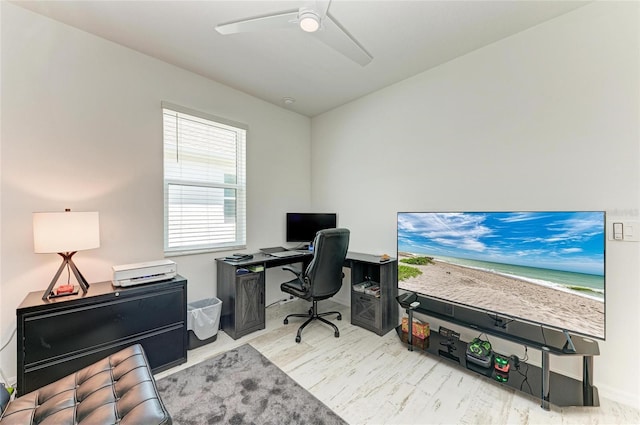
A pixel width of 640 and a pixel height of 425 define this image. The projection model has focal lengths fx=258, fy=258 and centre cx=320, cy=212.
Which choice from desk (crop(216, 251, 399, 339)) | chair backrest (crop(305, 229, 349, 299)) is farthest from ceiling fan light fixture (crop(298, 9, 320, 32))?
desk (crop(216, 251, 399, 339))

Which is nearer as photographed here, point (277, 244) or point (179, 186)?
point (179, 186)

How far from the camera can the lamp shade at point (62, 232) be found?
1693 millimetres

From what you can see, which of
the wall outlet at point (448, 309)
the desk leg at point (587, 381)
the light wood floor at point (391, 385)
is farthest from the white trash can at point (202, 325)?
the desk leg at point (587, 381)

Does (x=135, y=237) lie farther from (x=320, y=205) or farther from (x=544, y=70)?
(x=544, y=70)

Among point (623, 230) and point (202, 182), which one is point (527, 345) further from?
point (202, 182)

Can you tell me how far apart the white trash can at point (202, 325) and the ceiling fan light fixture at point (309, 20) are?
7.94 ft

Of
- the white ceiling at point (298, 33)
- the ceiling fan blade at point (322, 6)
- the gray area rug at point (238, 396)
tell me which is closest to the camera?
the ceiling fan blade at point (322, 6)

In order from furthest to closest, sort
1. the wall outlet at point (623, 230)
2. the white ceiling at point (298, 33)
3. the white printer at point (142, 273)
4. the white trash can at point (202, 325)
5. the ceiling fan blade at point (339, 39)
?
the white trash can at point (202, 325) < the white printer at point (142, 273) < the white ceiling at point (298, 33) < the wall outlet at point (623, 230) < the ceiling fan blade at point (339, 39)

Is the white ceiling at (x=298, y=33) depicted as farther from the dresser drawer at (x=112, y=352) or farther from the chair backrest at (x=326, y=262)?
the dresser drawer at (x=112, y=352)

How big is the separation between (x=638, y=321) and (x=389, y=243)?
6.20 ft

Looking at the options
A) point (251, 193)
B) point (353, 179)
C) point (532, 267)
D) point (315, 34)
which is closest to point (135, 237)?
point (251, 193)

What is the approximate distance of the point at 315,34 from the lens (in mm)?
1553

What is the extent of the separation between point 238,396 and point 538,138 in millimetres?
2981

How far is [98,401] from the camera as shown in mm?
1165
